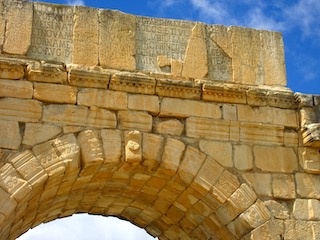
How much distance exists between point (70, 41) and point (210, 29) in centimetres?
184

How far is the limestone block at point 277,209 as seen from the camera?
6.64 metres

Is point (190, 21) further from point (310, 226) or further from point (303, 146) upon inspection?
point (310, 226)

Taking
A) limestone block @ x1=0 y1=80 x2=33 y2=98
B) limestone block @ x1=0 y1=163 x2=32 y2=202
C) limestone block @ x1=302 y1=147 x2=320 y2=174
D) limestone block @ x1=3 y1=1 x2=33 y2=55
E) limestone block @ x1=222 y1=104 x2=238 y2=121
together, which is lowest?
limestone block @ x1=0 y1=163 x2=32 y2=202

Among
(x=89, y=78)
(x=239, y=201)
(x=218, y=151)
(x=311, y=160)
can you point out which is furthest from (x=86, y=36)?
(x=311, y=160)

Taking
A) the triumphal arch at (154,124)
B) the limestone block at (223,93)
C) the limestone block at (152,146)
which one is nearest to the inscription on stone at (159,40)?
the triumphal arch at (154,124)

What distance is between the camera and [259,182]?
6.75 metres

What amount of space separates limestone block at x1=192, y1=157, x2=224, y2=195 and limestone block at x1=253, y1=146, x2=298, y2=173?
536mm

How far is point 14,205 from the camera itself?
5.90 m

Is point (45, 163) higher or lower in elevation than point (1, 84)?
lower

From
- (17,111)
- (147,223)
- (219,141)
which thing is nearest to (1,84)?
(17,111)

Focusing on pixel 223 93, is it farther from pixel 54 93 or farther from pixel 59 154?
pixel 59 154

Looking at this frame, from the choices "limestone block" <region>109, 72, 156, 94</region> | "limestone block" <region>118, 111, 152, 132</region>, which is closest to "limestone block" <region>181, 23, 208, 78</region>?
"limestone block" <region>109, 72, 156, 94</region>

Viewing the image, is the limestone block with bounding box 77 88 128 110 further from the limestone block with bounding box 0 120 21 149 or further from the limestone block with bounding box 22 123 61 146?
the limestone block with bounding box 0 120 21 149

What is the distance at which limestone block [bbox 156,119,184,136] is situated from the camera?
21.9ft
